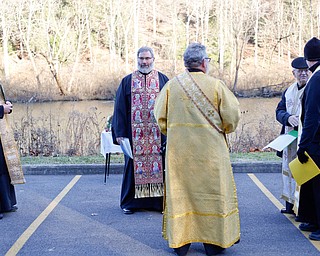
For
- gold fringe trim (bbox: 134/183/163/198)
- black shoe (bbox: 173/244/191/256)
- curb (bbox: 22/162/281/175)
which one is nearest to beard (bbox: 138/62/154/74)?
gold fringe trim (bbox: 134/183/163/198)

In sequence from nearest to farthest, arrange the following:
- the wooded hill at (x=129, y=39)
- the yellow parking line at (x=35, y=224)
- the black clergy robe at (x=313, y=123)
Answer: the black clergy robe at (x=313, y=123) < the yellow parking line at (x=35, y=224) < the wooded hill at (x=129, y=39)

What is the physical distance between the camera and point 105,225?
293 inches

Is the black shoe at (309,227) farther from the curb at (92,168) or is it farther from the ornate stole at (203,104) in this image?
the curb at (92,168)

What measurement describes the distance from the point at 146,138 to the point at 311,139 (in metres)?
2.49

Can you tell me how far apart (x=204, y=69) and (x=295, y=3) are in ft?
167

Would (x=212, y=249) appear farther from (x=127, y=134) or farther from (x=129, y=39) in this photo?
(x=129, y=39)

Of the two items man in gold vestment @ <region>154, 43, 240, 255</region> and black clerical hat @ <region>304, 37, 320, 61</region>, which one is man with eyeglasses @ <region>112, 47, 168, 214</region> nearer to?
man in gold vestment @ <region>154, 43, 240, 255</region>

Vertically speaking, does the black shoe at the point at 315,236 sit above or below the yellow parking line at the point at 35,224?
above

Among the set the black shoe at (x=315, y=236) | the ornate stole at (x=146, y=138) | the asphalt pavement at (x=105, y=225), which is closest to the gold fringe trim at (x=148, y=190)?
the ornate stole at (x=146, y=138)

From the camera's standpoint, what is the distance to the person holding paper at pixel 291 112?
23.6 feet

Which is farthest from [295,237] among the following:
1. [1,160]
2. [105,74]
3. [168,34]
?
[168,34]

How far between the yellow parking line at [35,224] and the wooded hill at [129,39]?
84.3ft

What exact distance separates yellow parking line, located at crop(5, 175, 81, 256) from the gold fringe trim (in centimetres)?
118

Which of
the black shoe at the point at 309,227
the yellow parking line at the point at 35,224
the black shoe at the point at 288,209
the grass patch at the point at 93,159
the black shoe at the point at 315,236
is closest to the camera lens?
the yellow parking line at the point at 35,224
